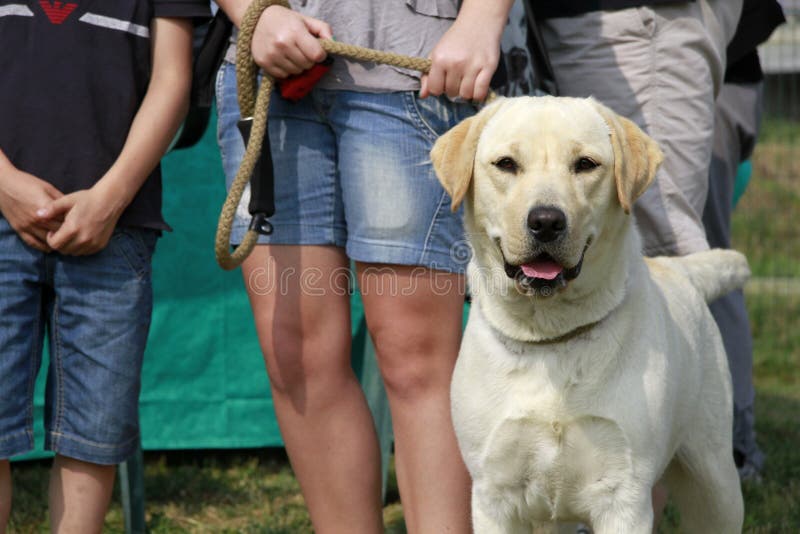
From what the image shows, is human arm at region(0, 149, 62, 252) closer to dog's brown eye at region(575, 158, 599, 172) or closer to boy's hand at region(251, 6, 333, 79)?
boy's hand at region(251, 6, 333, 79)

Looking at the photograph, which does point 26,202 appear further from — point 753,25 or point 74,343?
point 753,25

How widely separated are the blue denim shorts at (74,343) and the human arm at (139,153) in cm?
8

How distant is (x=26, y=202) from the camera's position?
9.29 feet

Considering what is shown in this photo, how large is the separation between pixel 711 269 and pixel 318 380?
3.82 feet

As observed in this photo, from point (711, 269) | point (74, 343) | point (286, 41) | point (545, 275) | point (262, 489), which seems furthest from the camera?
point (262, 489)

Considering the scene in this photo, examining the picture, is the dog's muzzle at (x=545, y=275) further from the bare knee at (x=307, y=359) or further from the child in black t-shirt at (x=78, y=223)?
the child in black t-shirt at (x=78, y=223)

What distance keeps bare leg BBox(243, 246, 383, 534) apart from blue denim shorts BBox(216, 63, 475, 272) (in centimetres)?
7

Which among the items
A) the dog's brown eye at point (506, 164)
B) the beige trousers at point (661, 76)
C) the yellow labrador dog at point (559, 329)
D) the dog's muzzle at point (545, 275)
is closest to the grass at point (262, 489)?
the beige trousers at point (661, 76)

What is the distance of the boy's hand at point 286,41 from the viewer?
2.64 m

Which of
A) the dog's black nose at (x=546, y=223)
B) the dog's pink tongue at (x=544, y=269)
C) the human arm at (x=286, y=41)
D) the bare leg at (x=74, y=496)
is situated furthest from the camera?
the bare leg at (x=74, y=496)

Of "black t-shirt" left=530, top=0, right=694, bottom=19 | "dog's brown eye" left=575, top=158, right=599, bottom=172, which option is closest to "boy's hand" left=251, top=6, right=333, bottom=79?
"dog's brown eye" left=575, top=158, right=599, bottom=172

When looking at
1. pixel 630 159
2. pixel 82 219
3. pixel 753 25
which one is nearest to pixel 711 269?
pixel 630 159

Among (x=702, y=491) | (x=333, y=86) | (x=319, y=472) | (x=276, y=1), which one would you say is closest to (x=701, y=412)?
(x=702, y=491)

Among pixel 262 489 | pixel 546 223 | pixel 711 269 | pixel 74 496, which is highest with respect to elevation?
pixel 546 223
